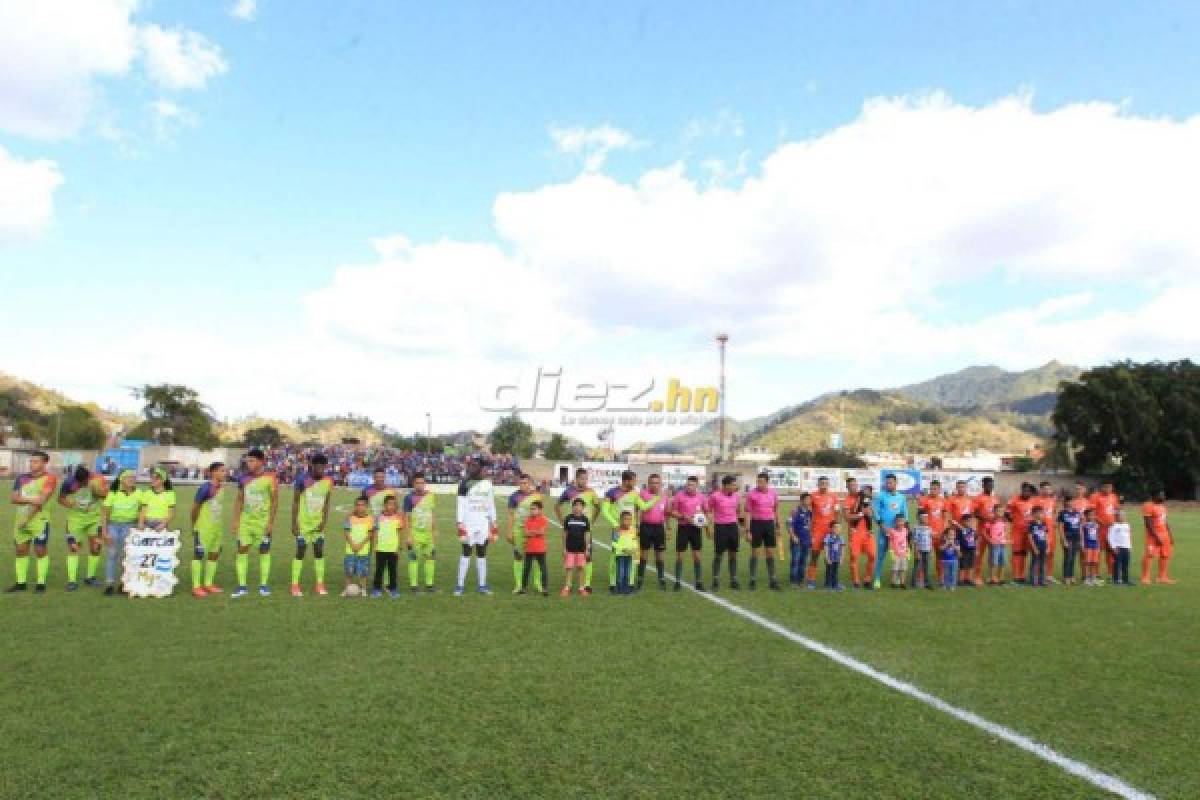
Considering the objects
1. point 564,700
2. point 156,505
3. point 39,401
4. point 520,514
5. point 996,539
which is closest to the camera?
point 564,700

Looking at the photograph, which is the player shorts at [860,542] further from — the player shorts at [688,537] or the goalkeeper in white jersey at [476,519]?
the goalkeeper in white jersey at [476,519]

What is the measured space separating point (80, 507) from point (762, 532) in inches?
388

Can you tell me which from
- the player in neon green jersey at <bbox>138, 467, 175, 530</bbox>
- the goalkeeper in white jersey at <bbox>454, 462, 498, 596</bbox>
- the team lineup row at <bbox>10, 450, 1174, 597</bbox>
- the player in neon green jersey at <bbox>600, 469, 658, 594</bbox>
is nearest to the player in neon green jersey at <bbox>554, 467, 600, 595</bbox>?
the team lineup row at <bbox>10, 450, 1174, 597</bbox>

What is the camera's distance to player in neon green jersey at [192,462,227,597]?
34.5ft

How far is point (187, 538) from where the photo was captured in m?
18.0

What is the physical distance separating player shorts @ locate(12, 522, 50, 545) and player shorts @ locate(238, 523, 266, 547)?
2674 mm

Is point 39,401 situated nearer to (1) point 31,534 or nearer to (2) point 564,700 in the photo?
(1) point 31,534

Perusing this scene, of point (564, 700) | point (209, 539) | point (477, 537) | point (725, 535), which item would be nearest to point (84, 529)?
point (209, 539)

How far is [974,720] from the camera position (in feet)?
18.9

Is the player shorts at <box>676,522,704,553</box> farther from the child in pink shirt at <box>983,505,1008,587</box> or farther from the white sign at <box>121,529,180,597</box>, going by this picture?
the white sign at <box>121,529,180,597</box>

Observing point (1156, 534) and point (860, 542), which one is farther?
point (1156, 534)

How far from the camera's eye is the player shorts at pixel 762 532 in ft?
40.1

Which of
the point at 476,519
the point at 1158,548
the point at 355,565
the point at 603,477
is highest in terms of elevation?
the point at 603,477

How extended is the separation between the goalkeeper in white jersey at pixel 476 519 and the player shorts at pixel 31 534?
557cm
